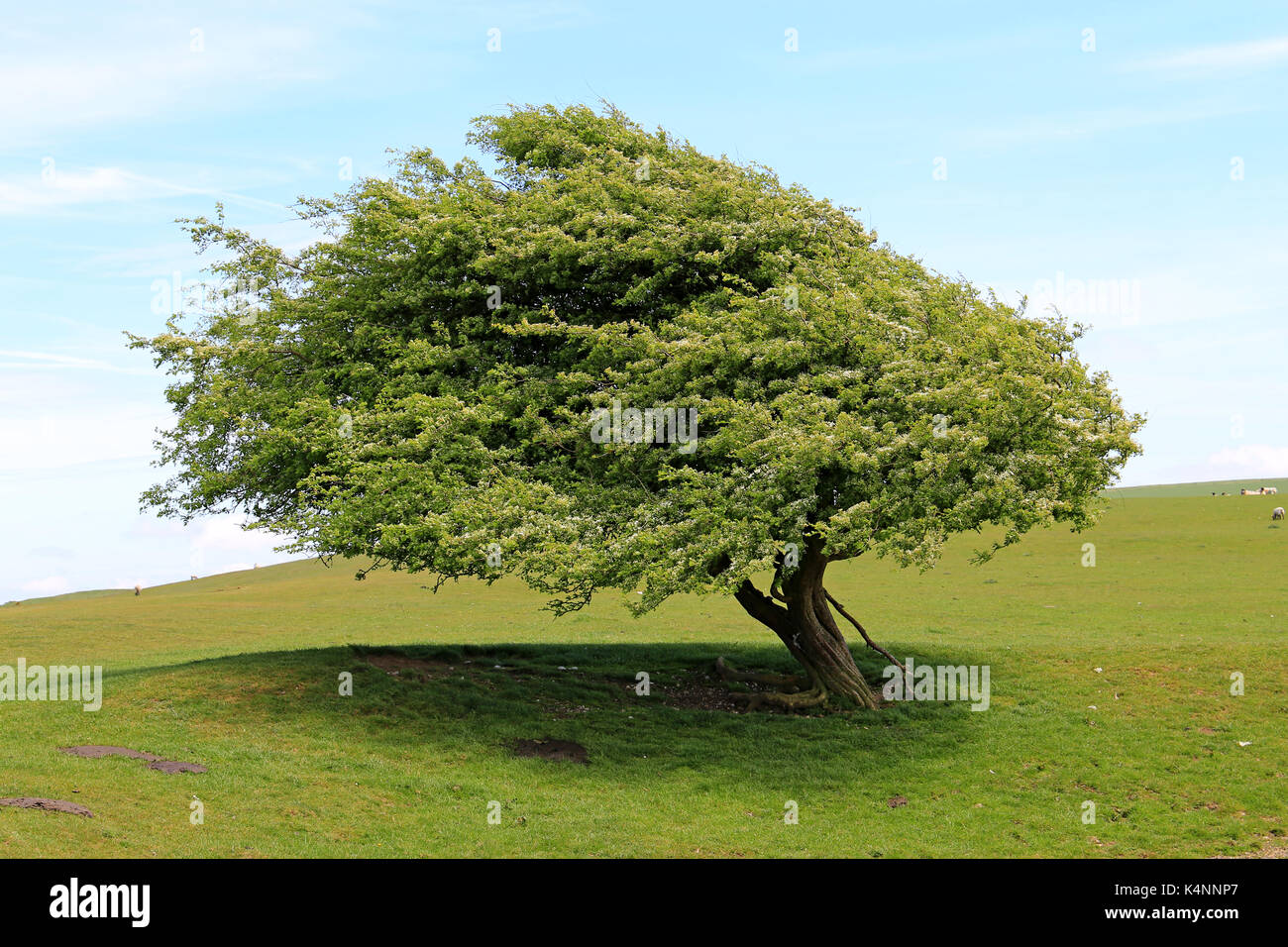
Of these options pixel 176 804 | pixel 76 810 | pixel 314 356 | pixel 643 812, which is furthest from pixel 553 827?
pixel 314 356

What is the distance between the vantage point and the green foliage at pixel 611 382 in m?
24.9

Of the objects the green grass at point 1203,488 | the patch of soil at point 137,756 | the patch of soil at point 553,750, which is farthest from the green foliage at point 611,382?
the green grass at point 1203,488

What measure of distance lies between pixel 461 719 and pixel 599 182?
51.2 feet

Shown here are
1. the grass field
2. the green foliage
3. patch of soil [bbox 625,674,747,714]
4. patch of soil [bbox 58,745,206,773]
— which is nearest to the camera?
the grass field

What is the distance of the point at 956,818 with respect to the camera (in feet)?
75.4

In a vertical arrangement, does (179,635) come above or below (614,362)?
below

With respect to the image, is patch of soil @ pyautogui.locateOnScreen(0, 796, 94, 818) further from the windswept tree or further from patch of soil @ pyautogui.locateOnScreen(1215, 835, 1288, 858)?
patch of soil @ pyautogui.locateOnScreen(1215, 835, 1288, 858)

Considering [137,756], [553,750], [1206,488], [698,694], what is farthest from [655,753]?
[1206,488]

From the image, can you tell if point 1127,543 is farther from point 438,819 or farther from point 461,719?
point 438,819

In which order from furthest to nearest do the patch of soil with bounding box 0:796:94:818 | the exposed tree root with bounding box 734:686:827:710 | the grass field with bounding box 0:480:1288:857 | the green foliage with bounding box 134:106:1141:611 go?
the exposed tree root with bounding box 734:686:827:710
the green foliage with bounding box 134:106:1141:611
the grass field with bounding box 0:480:1288:857
the patch of soil with bounding box 0:796:94:818

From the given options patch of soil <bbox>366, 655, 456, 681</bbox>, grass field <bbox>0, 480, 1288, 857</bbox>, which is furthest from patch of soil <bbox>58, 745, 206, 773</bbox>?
patch of soil <bbox>366, 655, 456, 681</bbox>

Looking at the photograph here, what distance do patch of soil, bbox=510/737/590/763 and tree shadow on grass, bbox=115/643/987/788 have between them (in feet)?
0.83

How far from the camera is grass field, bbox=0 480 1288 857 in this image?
20703 millimetres

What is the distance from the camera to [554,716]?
29906 mm
